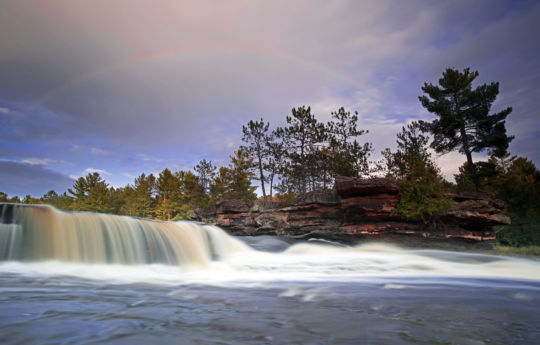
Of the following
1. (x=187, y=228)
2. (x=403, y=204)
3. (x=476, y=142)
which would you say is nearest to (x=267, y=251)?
(x=187, y=228)

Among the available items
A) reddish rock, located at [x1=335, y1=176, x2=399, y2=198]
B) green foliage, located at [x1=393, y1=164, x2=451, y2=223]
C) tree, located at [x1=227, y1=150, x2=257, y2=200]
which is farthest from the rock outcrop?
tree, located at [x1=227, y1=150, x2=257, y2=200]

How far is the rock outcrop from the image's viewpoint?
20078mm

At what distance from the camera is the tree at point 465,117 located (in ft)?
77.4

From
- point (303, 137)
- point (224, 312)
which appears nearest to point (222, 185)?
point (303, 137)

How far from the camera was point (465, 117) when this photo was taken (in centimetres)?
2453

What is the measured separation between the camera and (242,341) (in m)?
2.22

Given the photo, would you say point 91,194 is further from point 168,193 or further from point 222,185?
point 222,185

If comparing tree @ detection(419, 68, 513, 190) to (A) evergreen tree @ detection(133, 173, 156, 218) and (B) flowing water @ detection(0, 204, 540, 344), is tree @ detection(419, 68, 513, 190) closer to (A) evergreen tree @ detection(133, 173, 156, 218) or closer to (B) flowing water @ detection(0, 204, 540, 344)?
(B) flowing water @ detection(0, 204, 540, 344)

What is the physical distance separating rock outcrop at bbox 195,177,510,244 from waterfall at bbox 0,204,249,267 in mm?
12057

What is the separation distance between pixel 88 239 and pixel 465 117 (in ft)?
95.6

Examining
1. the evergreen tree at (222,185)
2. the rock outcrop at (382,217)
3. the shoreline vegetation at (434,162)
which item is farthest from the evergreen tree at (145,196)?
the rock outcrop at (382,217)

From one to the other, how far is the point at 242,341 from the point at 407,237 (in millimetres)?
21541

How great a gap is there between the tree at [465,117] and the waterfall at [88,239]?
78.0ft

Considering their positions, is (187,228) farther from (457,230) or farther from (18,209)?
(457,230)
